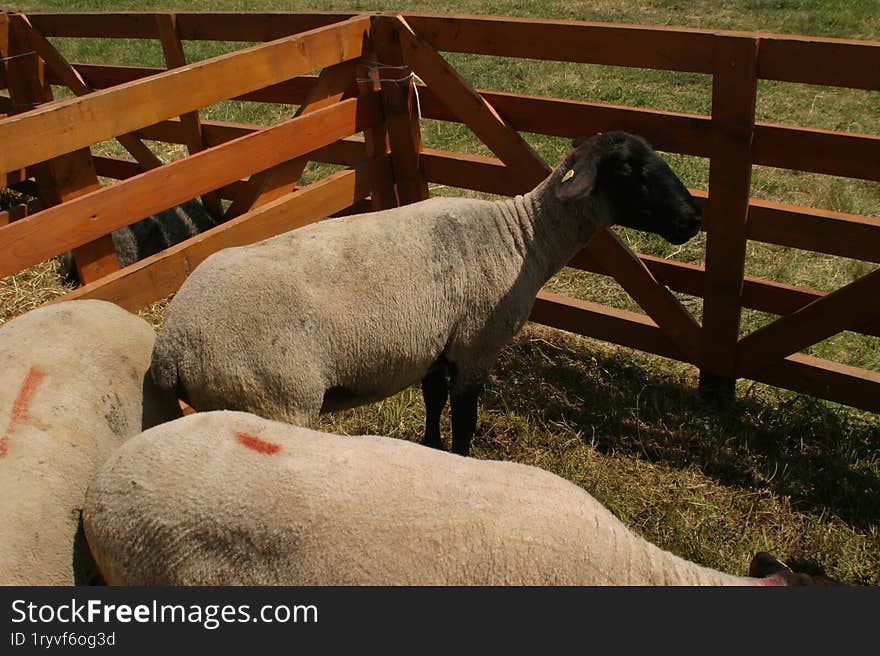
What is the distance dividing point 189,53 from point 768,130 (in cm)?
1073

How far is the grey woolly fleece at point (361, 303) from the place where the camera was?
3268 millimetres

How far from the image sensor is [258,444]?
2549mm

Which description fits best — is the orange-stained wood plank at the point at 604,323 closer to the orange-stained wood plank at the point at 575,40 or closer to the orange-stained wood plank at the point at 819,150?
the orange-stained wood plank at the point at 819,150

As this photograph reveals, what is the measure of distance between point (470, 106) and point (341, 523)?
332 cm

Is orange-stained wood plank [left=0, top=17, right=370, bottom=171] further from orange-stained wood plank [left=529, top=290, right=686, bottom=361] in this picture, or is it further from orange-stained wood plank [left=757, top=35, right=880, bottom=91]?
orange-stained wood plank [left=757, top=35, right=880, bottom=91]

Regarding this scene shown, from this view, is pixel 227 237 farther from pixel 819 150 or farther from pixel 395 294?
pixel 819 150

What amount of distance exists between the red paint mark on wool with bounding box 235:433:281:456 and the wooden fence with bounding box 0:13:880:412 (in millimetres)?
1557

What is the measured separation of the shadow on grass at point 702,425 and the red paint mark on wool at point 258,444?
245cm

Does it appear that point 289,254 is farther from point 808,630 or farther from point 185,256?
point 808,630

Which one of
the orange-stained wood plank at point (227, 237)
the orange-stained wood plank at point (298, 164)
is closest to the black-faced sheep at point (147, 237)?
the orange-stained wood plank at point (298, 164)

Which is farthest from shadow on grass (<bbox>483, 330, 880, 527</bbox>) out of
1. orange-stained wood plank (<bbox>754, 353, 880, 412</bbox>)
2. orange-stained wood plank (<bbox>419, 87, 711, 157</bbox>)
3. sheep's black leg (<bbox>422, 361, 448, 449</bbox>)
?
orange-stained wood plank (<bbox>419, 87, 711, 157</bbox>)

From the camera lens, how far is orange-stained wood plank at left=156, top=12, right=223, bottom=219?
615 cm

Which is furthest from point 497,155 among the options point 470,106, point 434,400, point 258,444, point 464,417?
point 258,444

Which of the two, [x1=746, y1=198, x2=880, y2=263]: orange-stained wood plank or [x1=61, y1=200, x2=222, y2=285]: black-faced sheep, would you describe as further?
[x1=61, y1=200, x2=222, y2=285]: black-faced sheep
